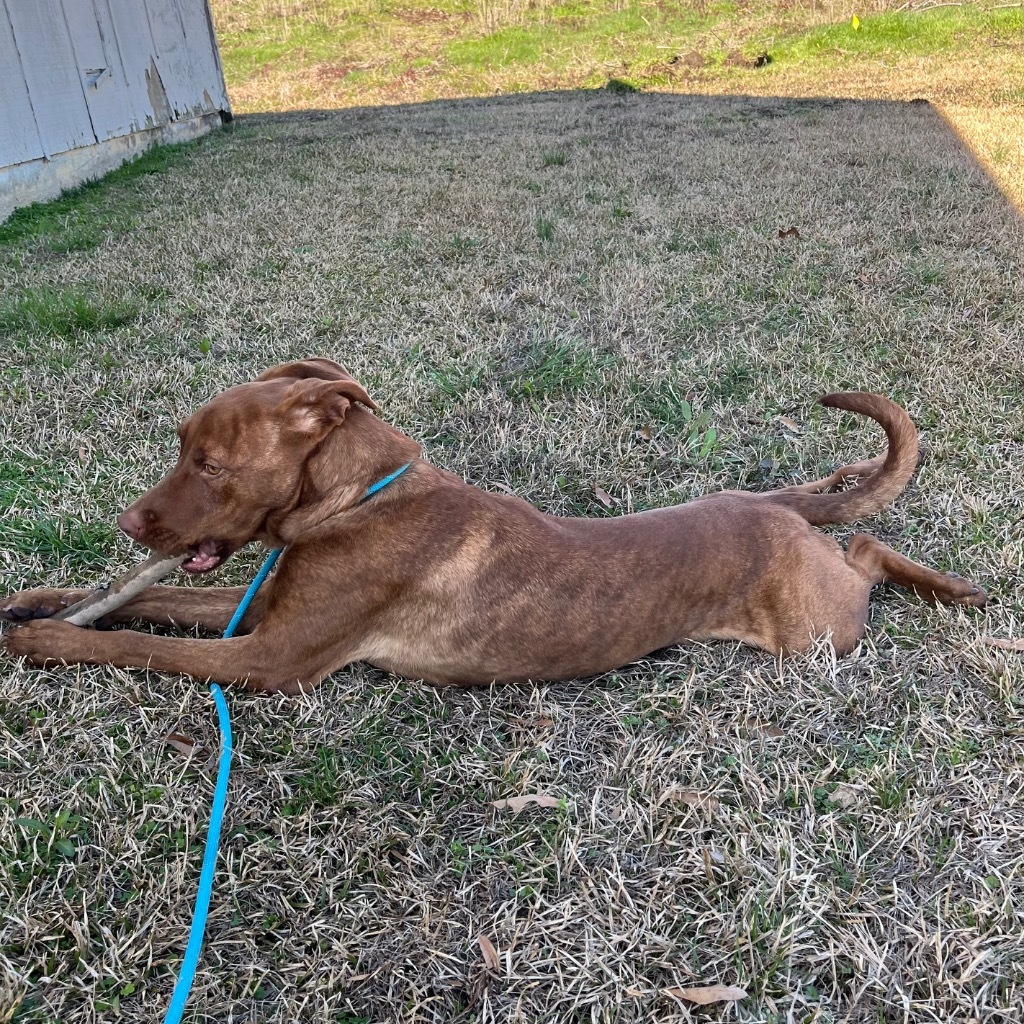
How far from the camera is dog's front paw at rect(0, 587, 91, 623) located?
289 cm

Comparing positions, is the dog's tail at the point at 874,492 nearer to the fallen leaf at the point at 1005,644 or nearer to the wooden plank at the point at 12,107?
the fallen leaf at the point at 1005,644

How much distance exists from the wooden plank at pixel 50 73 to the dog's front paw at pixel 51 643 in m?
9.21

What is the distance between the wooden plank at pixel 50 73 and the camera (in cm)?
914

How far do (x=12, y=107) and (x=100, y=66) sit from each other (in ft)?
8.93

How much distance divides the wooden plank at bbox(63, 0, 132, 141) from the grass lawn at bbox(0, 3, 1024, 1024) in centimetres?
507

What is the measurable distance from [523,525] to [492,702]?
62cm

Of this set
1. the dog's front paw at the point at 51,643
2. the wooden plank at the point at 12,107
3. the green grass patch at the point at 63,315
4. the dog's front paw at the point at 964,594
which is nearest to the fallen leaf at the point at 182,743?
the dog's front paw at the point at 51,643

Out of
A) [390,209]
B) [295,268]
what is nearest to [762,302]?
[295,268]

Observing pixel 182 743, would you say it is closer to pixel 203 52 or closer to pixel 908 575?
pixel 908 575

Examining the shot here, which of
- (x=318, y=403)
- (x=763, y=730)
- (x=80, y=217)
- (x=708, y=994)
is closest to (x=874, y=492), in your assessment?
(x=763, y=730)

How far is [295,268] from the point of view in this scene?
6867 mm

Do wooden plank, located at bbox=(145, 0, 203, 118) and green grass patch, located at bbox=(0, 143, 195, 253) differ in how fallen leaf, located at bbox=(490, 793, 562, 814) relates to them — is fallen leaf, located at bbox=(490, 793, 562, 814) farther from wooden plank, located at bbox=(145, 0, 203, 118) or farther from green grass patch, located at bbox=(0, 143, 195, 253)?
wooden plank, located at bbox=(145, 0, 203, 118)

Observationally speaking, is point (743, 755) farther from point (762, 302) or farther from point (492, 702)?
point (762, 302)

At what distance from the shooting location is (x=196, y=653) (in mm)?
2625
